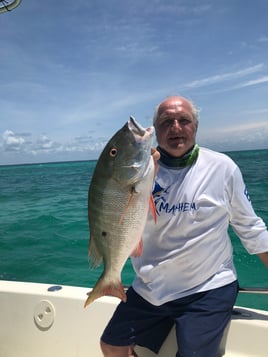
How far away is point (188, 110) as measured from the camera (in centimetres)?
226

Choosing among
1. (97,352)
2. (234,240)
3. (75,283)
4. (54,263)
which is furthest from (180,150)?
(234,240)

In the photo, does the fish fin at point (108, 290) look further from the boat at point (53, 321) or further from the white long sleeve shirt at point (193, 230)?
the boat at point (53, 321)

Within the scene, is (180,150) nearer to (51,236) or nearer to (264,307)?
(264,307)

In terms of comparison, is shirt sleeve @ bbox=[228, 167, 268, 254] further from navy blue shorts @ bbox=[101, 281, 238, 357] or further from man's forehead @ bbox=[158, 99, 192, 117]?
man's forehead @ bbox=[158, 99, 192, 117]

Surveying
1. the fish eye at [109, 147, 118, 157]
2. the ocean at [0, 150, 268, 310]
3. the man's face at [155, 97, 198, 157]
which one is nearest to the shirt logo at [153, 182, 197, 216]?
the man's face at [155, 97, 198, 157]

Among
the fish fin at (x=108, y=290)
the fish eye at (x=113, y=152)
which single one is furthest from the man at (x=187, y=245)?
the fish eye at (x=113, y=152)

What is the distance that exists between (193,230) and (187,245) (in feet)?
0.35

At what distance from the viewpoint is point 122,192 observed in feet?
5.51

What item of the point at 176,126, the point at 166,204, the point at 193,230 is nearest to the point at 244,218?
the point at 193,230

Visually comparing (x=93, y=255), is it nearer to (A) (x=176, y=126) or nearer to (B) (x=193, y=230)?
(B) (x=193, y=230)

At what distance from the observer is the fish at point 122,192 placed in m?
1.66

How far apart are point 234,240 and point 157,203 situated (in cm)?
794

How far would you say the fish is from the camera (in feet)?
5.45

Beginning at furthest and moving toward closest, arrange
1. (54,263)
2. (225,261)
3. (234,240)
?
(234,240), (54,263), (225,261)
